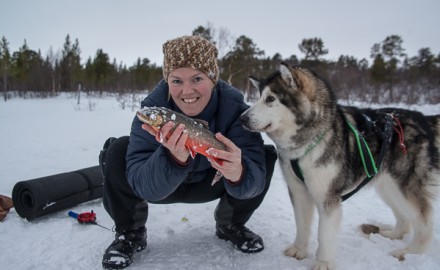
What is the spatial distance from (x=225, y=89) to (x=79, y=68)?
4275 cm

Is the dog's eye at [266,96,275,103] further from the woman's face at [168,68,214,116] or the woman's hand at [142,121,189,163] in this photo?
the woman's hand at [142,121,189,163]

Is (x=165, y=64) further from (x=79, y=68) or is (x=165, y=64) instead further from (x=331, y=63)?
(x=79, y=68)

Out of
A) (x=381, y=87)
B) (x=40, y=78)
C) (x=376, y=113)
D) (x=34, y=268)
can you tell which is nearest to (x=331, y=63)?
(x=381, y=87)

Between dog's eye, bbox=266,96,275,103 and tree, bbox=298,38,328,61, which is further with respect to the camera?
tree, bbox=298,38,328,61

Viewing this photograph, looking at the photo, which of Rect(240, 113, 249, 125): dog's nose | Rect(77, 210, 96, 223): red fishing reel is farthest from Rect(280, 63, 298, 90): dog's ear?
Rect(77, 210, 96, 223): red fishing reel

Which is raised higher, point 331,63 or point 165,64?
point 331,63

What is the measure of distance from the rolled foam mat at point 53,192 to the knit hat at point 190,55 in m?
1.76

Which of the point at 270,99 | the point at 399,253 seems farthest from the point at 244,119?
the point at 399,253

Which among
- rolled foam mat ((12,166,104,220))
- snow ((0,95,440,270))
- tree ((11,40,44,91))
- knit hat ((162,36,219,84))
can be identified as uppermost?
tree ((11,40,44,91))

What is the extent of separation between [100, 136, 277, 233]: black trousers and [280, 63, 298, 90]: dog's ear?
2.30ft

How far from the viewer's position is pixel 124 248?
92.7 inches

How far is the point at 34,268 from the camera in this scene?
2.22 m

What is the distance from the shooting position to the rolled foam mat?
293cm

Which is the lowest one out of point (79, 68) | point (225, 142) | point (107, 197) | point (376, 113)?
point (107, 197)
